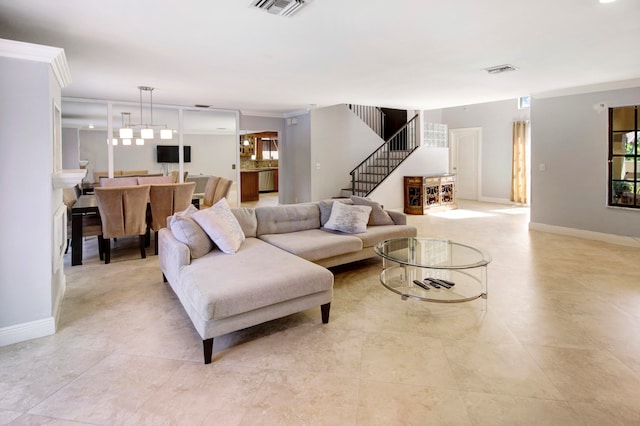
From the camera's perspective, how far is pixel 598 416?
6.14 feet

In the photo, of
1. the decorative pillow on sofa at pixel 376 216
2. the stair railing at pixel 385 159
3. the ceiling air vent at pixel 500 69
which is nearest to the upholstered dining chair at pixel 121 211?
the decorative pillow on sofa at pixel 376 216

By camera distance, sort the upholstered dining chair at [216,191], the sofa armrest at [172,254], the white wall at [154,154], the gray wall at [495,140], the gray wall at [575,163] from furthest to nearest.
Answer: the gray wall at [495,140] < the white wall at [154,154] < the upholstered dining chair at [216,191] < the gray wall at [575,163] < the sofa armrest at [172,254]

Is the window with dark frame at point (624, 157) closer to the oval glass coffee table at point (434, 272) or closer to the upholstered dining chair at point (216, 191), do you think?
the oval glass coffee table at point (434, 272)

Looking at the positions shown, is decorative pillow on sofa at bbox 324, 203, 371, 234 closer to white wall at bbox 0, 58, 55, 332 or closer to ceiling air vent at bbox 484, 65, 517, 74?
ceiling air vent at bbox 484, 65, 517, 74

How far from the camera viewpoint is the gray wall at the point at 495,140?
10039 mm

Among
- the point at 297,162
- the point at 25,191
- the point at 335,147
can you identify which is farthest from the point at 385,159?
the point at 25,191

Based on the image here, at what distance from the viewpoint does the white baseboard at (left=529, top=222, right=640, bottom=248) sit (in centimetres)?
541

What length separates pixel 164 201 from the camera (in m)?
5.07

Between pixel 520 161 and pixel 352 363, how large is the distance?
9.19 m

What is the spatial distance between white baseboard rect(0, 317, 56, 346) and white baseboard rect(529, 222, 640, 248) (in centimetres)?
696

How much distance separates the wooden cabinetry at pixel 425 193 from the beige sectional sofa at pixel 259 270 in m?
4.44

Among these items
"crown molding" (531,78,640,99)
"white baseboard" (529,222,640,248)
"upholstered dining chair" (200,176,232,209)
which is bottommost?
"white baseboard" (529,222,640,248)

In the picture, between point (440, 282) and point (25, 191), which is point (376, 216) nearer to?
point (440, 282)

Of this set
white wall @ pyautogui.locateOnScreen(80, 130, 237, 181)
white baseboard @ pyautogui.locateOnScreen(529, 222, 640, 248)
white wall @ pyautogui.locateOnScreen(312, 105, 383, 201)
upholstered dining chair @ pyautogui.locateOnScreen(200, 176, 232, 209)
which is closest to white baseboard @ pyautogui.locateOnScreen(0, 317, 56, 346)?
upholstered dining chair @ pyautogui.locateOnScreen(200, 176, 232, 209)
